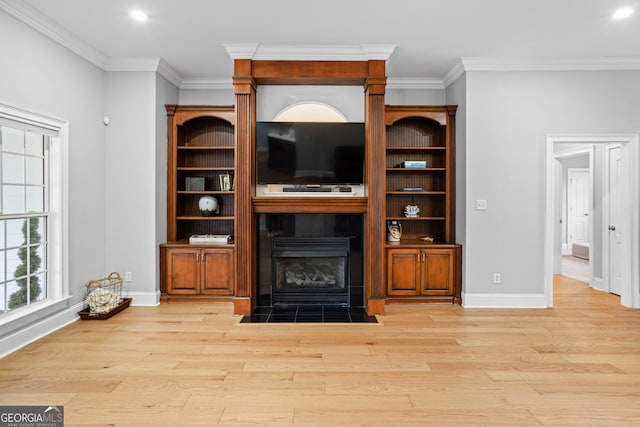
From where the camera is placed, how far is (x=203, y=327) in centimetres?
391

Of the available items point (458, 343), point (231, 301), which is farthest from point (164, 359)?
point (458, 343)

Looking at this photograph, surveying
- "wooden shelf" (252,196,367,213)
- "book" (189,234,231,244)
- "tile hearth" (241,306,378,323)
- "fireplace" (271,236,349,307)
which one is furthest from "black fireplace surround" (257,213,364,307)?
"book" (189,234,231,244)

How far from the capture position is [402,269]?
4746 mm

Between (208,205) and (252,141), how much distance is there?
3.80ft

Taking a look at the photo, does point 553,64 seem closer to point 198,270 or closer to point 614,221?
point 614,221

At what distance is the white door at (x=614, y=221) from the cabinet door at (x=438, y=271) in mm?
2303

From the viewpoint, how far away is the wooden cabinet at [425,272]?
4.74 meters

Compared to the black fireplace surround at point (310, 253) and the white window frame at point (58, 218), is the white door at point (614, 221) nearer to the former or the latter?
the black fireplace surround at point (310, 253)

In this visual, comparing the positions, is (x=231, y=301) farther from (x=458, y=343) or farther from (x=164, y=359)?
(x=458, y=343)

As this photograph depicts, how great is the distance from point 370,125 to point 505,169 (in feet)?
5.53

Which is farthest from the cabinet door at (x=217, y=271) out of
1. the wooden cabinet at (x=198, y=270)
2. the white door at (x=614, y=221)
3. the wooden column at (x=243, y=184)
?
the white door at (x=614, y=221)

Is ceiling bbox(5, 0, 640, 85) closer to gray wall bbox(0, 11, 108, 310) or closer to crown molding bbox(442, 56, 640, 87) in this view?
crown molding bbox(442, 56, 640, 87)

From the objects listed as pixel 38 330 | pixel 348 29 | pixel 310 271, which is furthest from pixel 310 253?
pixel 38 330

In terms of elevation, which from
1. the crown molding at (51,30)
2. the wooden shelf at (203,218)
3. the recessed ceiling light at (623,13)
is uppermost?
the recessed ceiling light at (623,13)
